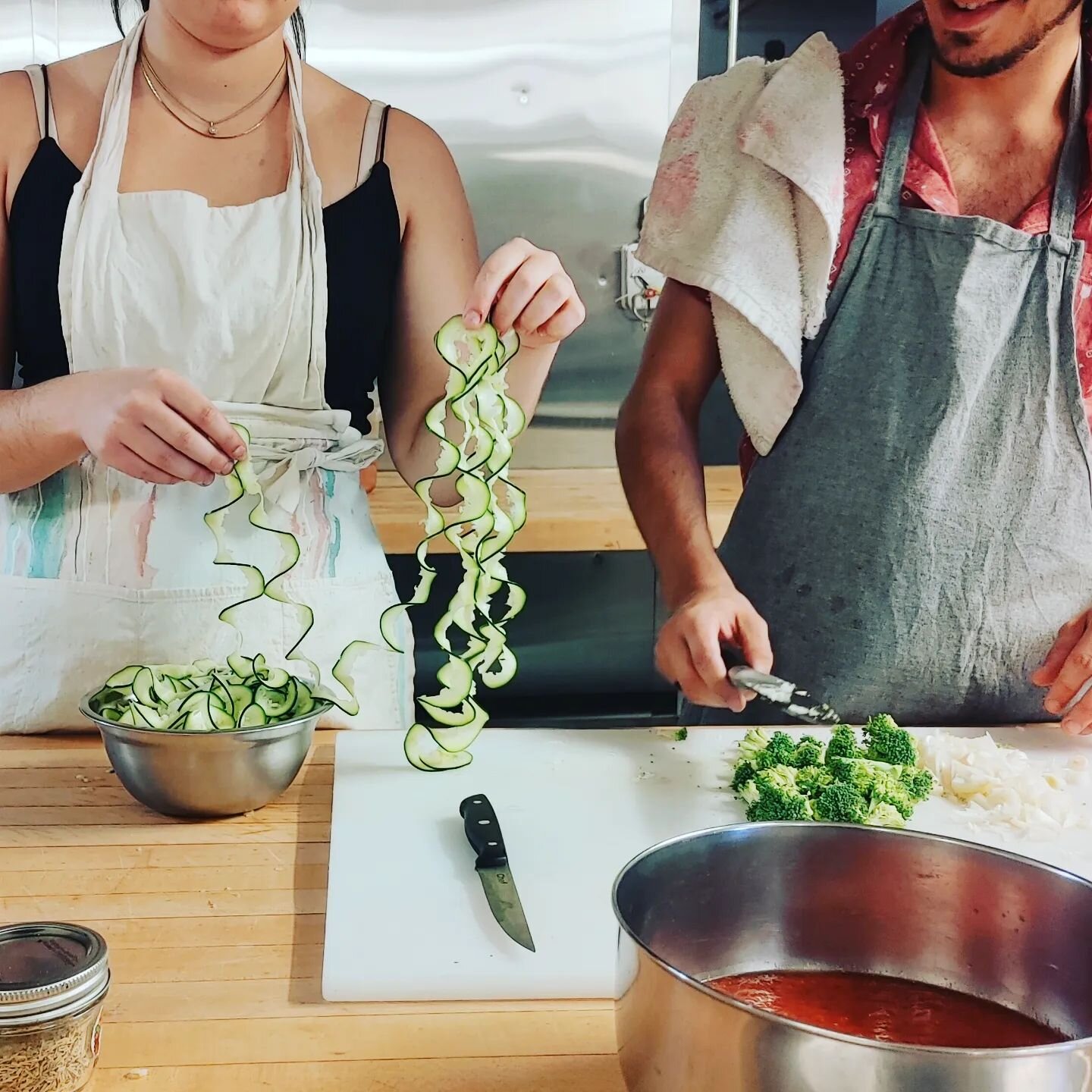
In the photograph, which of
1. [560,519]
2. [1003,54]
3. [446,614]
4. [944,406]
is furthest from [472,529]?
[560,519]

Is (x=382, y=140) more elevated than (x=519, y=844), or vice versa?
(x=382, y=140)

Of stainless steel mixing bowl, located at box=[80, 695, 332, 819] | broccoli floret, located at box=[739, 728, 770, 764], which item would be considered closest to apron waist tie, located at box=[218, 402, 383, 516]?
stainless steel mixing bowl, located at box=[80, 695, 332, 819]

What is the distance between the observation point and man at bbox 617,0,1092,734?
1.50m

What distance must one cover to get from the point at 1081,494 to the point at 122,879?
1132 millimetres

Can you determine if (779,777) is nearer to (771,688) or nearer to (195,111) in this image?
(771,688)

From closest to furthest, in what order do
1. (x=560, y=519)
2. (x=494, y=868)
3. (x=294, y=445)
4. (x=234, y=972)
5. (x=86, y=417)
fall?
(x=234, y=972)
(x=494, y=868)
(x=86, y=417)
(x=294, y=445)
(x=560, y=519)

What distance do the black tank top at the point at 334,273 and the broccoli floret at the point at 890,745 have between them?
834 millimetres

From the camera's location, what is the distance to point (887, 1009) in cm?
71

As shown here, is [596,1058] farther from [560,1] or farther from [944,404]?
[560,1]

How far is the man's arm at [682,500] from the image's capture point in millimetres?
1292

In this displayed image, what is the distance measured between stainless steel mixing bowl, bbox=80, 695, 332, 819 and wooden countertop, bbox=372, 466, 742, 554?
4.62ft

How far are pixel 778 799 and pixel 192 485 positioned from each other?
83 centimetres

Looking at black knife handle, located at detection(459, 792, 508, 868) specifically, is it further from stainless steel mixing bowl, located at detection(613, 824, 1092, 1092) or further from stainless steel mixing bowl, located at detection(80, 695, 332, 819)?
stainless steel mixing bowl, located at detection(613, 824, 1092, 1092)

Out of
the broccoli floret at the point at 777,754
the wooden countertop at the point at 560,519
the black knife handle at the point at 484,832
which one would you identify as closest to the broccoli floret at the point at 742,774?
the broccoli floret at the point at 777,754
